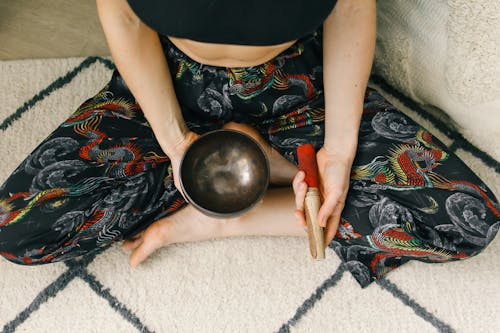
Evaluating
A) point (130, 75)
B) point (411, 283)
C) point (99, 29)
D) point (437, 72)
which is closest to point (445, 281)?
point (411, 283)

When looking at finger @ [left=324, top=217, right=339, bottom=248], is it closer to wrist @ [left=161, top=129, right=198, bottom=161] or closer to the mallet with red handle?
the mallet with red handle

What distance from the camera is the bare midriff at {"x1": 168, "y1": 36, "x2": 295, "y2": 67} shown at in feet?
2.42

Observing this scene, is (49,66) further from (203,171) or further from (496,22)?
(496,22)

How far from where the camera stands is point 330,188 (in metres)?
0.82

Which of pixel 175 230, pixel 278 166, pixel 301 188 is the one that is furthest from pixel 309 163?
pixel 175 230

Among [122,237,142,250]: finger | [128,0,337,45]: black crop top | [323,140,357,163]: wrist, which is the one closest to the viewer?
[128,0,337,45]: black crop top

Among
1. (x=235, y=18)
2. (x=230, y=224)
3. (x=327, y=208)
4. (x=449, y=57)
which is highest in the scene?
(x=235, y=18)

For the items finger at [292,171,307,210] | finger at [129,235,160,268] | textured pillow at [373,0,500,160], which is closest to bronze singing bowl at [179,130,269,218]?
finger at [292,171,307,210]

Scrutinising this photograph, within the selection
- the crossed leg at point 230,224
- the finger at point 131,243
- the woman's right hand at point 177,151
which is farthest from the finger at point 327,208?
the finger at point 131,243

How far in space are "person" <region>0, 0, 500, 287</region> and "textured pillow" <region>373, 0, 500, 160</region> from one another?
0.13m

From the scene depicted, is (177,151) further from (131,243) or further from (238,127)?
(131,243)

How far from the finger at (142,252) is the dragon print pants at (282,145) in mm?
51

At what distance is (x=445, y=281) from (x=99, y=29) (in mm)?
951

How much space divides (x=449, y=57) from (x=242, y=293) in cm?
58
